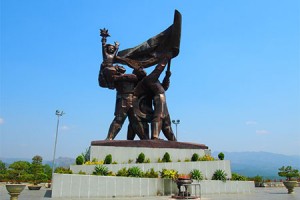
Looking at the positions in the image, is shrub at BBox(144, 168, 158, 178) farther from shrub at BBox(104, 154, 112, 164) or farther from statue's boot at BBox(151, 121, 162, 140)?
statue's boot at BBox(151, 121, 162, 140)

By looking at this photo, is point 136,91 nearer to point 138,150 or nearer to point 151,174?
point 138,150

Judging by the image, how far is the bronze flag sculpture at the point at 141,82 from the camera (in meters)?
18.6

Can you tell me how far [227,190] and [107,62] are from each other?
9976 mm

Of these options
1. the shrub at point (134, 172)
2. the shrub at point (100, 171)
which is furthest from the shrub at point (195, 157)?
the shrub at point (100, 171)

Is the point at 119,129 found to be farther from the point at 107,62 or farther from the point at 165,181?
the point at 165,181

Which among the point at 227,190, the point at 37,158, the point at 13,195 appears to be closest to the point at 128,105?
the point at 227,190

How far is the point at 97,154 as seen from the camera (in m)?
16.5

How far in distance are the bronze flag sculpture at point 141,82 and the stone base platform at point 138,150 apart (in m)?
1.15

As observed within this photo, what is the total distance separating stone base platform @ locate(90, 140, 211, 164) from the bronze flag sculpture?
115cm

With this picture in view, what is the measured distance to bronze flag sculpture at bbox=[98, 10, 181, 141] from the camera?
61.0 feet

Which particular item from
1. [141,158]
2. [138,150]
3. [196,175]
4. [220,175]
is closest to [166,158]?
[141,158]

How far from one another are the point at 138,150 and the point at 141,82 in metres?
4.52

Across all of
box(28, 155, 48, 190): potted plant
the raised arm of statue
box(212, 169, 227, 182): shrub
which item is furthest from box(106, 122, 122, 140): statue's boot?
box(28, 155, 48, 190): potted plant

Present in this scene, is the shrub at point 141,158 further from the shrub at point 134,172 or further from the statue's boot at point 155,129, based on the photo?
the statue's boot at point 155,129
